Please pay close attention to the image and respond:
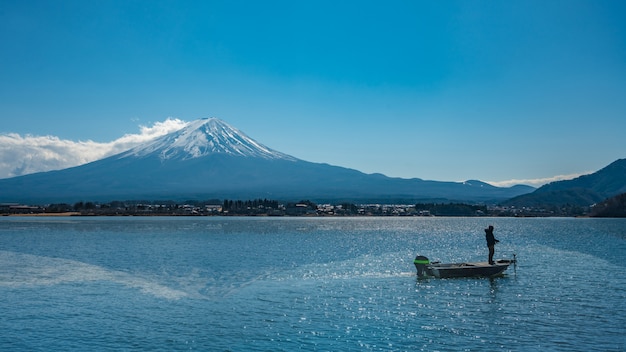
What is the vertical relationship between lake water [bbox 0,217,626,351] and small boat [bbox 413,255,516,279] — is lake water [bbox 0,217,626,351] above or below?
below

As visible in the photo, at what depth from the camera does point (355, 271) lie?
129 feet

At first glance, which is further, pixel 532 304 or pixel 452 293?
pixel 452 293

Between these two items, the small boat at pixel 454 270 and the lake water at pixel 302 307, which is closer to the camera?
the lake water at pixel 302 307

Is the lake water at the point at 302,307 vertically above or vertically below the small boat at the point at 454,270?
below

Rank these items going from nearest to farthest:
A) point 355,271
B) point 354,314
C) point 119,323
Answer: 1. point 119,323
2. point 354,314
3. point 355,271

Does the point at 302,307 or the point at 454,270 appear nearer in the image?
the point at 302,307

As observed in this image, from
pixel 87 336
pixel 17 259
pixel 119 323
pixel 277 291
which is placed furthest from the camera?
pixel 17 259

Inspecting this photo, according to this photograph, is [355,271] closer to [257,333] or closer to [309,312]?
[309,312]

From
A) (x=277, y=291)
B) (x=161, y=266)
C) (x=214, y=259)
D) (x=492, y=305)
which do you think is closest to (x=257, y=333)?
(x=277, y=291)

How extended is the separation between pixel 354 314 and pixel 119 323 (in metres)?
9.63

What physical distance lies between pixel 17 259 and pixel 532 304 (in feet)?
137

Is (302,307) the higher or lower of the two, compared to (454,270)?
lower

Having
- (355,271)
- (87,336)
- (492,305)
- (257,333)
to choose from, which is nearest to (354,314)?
(257,333)

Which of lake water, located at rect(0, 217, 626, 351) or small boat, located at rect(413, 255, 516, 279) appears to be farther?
small boat, located at rect(413, 255, 516, 279)
